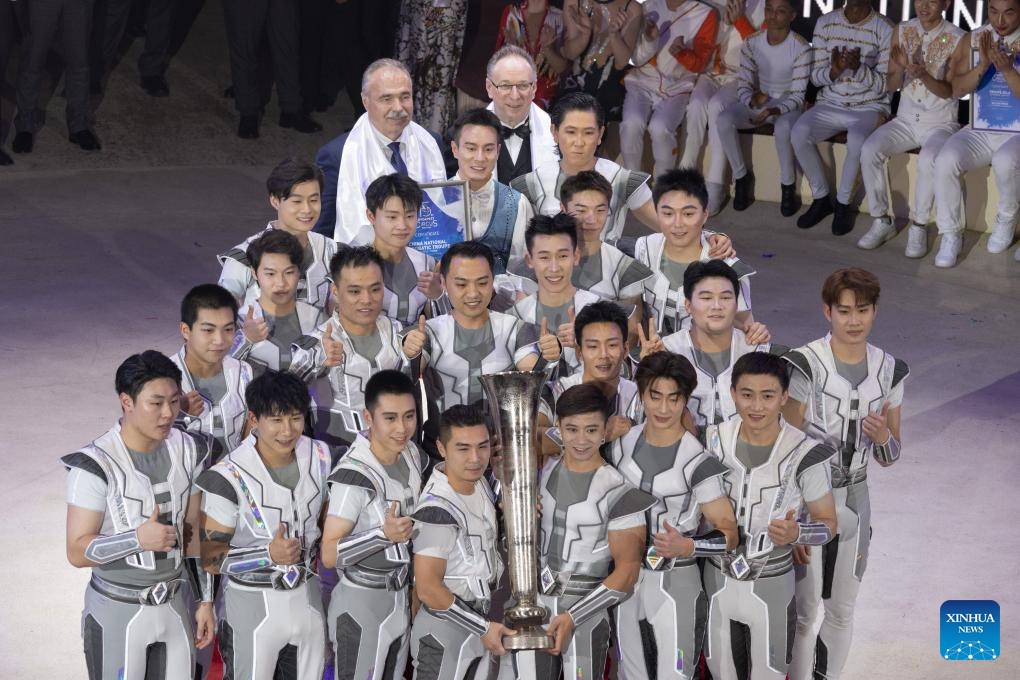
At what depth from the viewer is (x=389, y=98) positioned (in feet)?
19.8

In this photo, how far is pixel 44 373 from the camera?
7.39m

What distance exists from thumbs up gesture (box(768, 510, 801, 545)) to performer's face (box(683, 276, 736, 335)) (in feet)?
2.66

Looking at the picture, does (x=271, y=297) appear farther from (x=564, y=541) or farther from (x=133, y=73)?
(x=133, y=73)

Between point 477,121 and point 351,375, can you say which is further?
point 477,121

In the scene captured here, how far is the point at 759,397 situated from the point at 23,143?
770 centimetres

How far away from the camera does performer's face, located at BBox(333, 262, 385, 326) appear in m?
5.01

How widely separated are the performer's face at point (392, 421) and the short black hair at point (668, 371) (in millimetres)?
722

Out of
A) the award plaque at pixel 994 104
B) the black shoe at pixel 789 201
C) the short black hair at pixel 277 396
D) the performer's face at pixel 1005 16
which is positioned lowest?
the short black hair at pixel 277 396

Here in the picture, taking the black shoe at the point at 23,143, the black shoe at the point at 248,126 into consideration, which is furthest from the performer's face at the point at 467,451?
the black shoe at the point at 248,126

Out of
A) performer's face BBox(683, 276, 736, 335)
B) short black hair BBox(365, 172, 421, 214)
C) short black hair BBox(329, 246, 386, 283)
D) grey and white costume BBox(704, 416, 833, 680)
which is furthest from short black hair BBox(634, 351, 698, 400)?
short black hair BBox(365, 172, 421, 214)

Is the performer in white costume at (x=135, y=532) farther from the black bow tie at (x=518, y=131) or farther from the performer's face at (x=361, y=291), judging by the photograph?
the black bow tie at (x=518, y=131)

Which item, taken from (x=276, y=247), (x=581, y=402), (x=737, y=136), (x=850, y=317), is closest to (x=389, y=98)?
(x=276, y=247)

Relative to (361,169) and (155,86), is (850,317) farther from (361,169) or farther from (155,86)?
(155,86)

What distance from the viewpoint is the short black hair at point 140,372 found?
4336 mm
